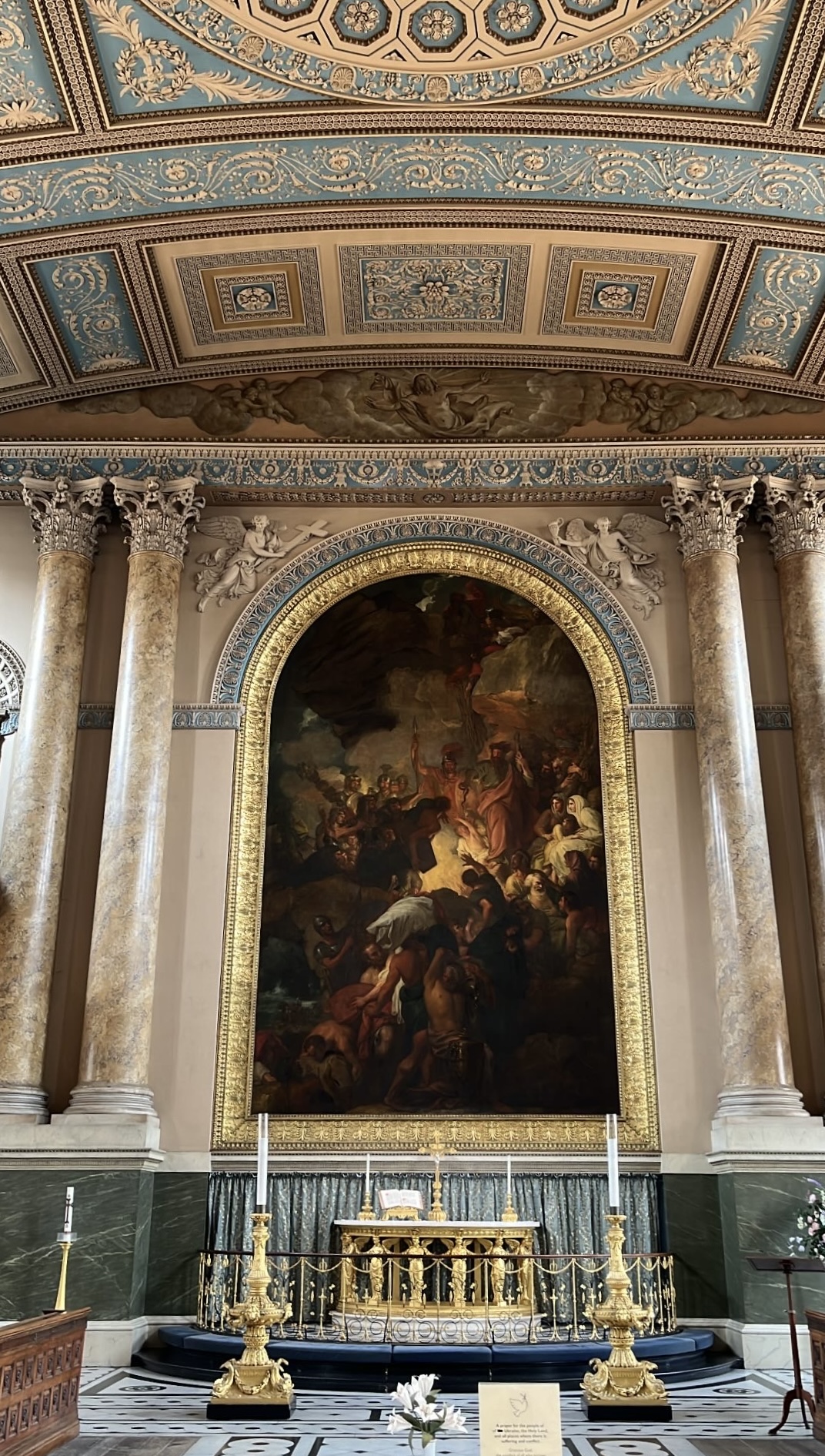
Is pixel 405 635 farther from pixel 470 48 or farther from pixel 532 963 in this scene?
pixel 470 48

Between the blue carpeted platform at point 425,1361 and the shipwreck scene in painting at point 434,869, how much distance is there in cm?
232

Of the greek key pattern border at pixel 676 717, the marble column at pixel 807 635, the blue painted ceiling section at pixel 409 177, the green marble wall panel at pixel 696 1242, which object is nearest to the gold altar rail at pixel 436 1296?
the green marble wall panel at pixel 696 1242

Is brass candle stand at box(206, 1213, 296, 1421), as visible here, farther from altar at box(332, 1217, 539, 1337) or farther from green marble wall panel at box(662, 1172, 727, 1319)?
green marble wall panel at box(662, 1172, 727, 1319)

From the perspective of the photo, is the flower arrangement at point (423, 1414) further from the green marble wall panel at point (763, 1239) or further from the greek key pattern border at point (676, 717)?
the greek key pattern border at point (676, 717)

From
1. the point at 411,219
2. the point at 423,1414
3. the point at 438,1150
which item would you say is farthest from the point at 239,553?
the point at 423,1414

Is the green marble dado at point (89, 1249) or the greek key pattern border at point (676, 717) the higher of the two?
the greek key pattern border at point (676, 717)

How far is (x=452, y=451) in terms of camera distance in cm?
1277

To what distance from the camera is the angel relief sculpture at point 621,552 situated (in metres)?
12.6

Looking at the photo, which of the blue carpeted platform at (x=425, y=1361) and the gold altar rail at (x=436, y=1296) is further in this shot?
the gold altar rail at (x=436, y=1296)

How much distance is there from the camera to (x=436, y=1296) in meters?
9.68

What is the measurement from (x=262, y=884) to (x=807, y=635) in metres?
5.60

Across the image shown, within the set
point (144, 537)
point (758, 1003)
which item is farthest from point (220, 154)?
point (758, 1003)

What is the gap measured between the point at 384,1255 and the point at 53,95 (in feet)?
30.1

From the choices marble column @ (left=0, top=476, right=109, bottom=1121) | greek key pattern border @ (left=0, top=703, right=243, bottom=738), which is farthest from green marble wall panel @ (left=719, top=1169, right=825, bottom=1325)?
greek key pattern border @ (left=0, top=703, right=243, bottom=738)
